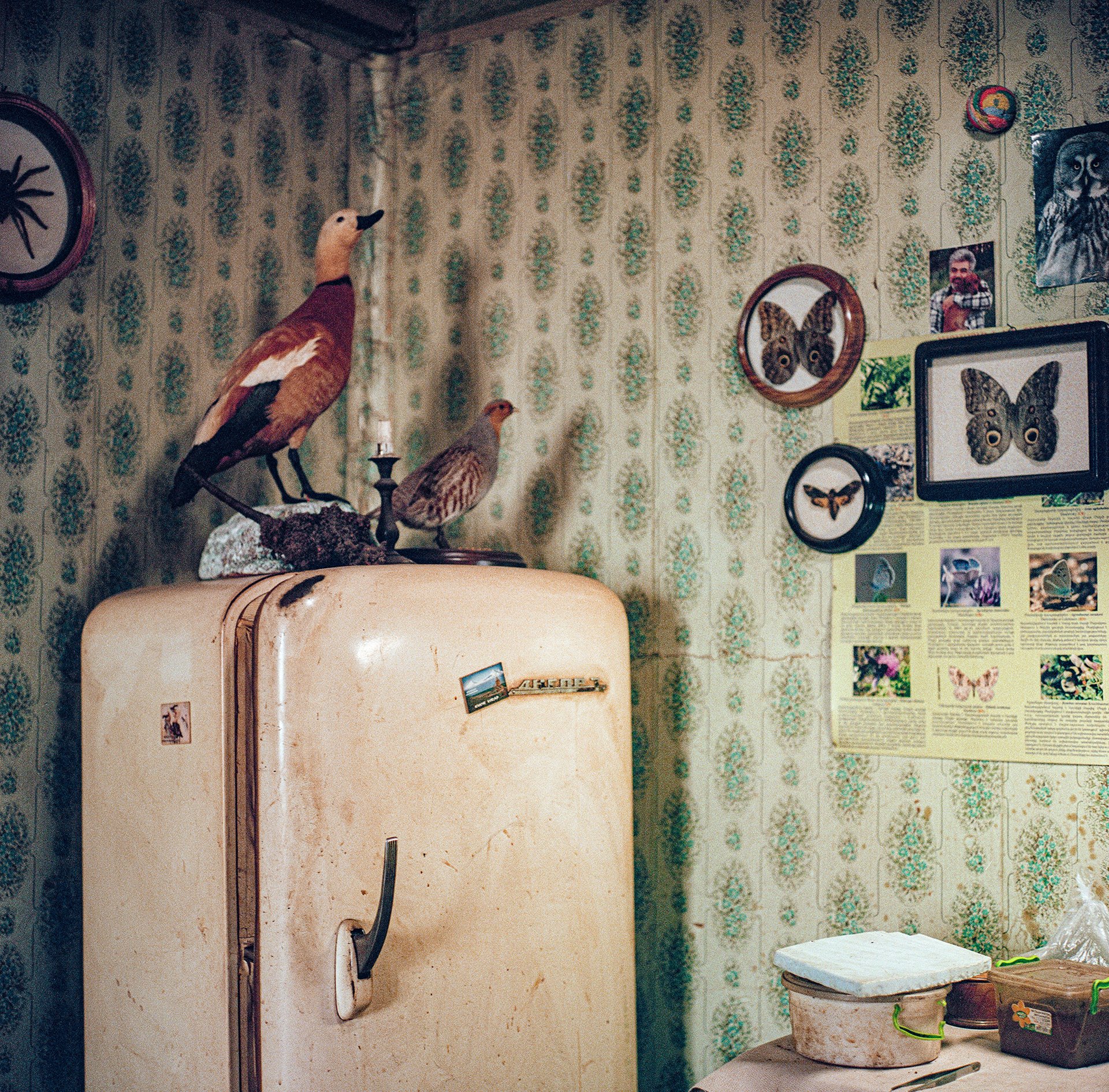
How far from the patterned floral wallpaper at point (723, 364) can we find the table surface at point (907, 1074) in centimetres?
32

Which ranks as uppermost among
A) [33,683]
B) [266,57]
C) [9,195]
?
[266,57]

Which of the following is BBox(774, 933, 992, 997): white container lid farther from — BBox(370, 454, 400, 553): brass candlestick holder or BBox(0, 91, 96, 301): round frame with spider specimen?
BBox(0, 91, 96, 301): round frame with spider specimen

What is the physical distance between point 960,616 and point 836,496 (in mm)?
313

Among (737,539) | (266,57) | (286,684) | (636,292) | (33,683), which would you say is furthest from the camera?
(266,57)

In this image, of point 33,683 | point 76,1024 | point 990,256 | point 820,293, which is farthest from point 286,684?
point 990,256

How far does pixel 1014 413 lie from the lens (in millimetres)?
1971

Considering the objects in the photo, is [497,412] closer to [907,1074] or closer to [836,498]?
[836,498]

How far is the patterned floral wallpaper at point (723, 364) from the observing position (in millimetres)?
1996

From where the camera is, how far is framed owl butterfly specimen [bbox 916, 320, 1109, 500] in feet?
6.22

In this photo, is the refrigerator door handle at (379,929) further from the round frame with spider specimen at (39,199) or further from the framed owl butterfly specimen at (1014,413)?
the round frame with spider specimen at (39,199)

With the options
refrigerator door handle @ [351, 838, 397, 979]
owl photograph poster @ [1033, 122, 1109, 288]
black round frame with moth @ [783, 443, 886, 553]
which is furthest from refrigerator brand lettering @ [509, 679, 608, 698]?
owl photograph poster @ [1033, 122, 1109, 288]

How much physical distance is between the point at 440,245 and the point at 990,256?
125 centimetres

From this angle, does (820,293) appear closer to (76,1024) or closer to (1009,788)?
(1009,788)

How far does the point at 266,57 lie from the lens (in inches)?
101
